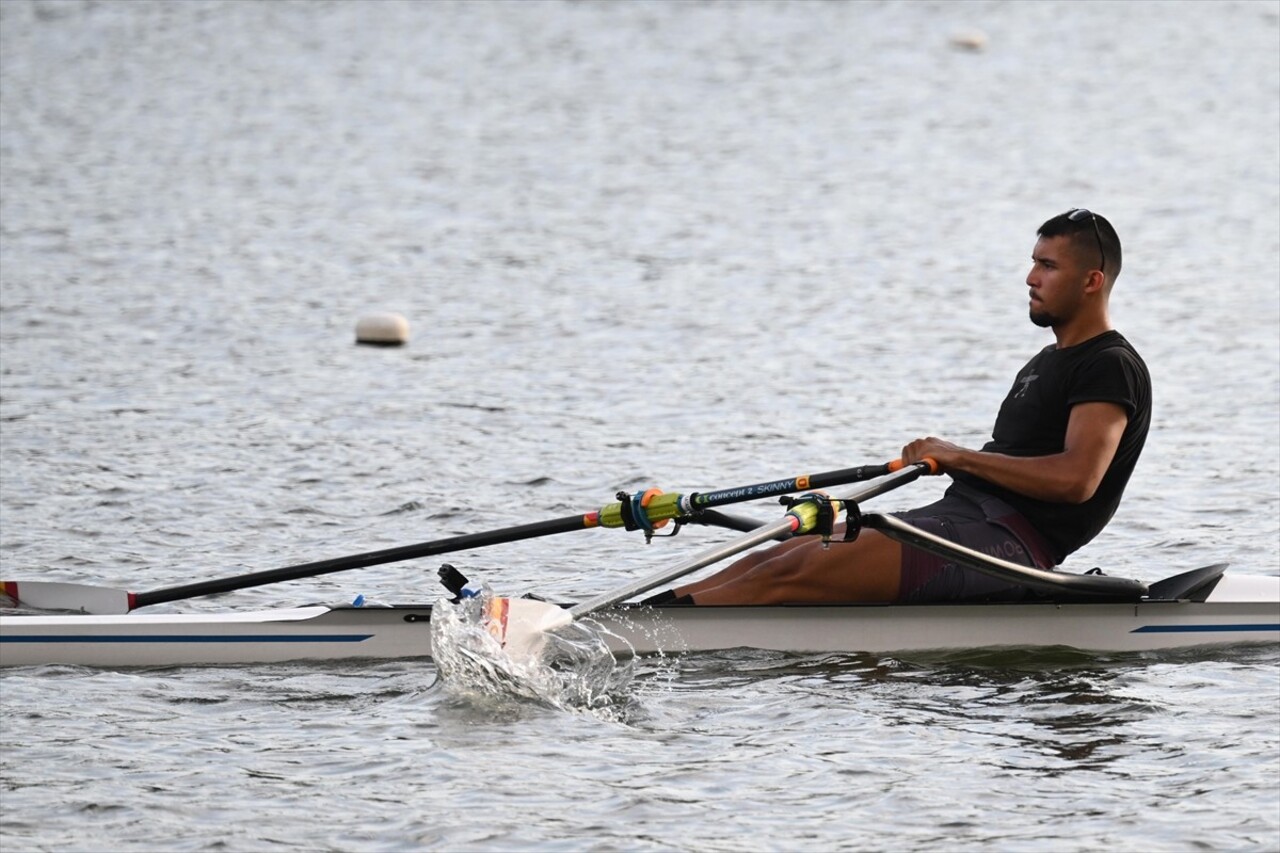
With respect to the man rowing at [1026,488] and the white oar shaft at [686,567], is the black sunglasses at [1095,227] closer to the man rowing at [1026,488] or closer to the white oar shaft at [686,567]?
the man rowing at [1026,488]

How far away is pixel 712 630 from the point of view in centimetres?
734

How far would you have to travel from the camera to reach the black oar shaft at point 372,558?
760 centimetres

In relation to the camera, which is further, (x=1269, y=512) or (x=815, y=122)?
(x=815, y=122)

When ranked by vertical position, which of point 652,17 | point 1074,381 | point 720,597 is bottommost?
point 720,597

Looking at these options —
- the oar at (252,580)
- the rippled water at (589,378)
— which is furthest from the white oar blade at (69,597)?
the rippled water at (589,378)

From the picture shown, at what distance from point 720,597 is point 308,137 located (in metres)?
21.3

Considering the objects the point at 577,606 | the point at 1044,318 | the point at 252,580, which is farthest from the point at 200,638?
the point at 1044,318

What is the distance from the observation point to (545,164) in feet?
82.9

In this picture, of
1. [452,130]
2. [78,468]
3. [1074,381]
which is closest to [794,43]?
[452,130]

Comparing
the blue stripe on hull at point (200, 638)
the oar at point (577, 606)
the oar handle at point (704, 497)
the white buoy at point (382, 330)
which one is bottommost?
the blue stripe on hull at point (200, 638)

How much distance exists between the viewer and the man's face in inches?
286

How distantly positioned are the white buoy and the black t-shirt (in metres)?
8.59

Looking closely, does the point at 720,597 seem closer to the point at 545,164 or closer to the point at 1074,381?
the point at 1074,381

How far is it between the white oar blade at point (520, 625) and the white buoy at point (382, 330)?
857cm
